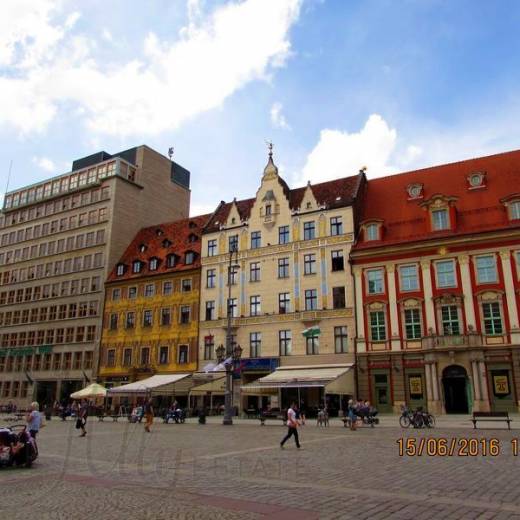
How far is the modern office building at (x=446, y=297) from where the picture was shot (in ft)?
116

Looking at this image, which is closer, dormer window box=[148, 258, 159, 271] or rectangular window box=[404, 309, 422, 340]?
rectangular window box=[404, 309, 422, 340]

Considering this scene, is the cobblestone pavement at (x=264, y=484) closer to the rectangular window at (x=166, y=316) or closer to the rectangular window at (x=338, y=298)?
the rectangular window at (x=338, y=298)

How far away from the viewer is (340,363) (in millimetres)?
40219

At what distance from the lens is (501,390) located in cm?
3459

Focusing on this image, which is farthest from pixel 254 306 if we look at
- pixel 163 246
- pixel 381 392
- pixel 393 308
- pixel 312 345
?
Answer: pixel 163 246

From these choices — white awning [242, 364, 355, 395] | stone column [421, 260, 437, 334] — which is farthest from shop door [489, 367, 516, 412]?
white awning [242, 364, 355, 395]

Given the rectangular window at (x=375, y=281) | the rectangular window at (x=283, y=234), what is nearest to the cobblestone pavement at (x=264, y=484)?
the rectangular window at (x=375, y=281)

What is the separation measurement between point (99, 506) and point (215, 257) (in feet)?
134

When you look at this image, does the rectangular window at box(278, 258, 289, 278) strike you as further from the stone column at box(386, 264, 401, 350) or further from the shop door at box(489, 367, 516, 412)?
the shop door at box(489, 367, 516, 412)

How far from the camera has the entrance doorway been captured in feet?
118

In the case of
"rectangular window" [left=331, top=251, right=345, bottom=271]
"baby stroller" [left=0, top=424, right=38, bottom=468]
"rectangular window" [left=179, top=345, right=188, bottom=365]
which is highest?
"rectangular window" [left=331, top=251, right=345, bottom=271]

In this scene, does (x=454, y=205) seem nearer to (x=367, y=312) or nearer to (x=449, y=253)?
(x=449, y=253)

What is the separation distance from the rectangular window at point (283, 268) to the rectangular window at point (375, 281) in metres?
7.42

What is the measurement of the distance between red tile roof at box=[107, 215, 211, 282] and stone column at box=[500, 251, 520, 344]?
87.8ft
